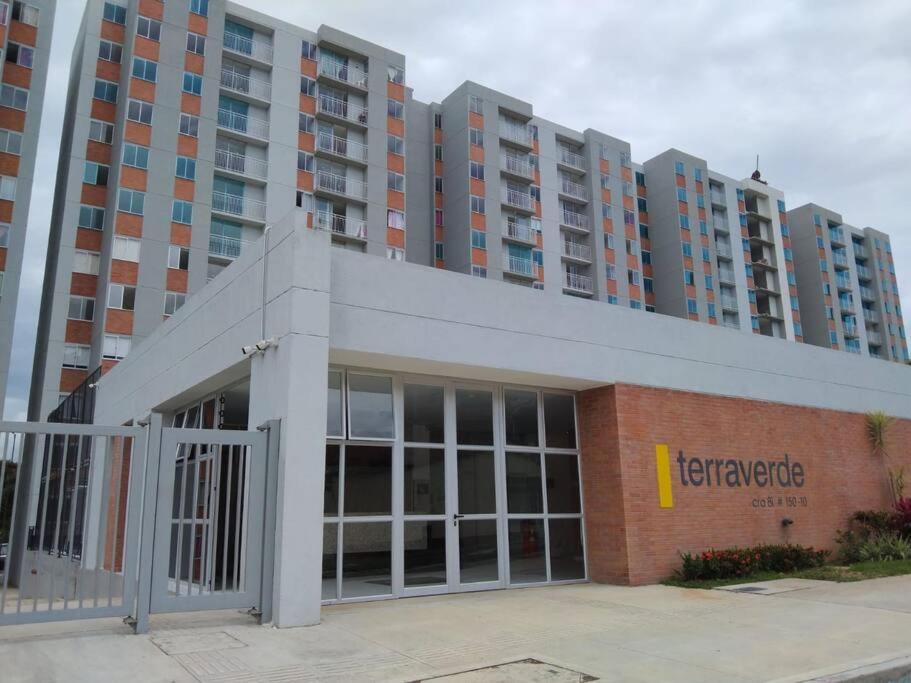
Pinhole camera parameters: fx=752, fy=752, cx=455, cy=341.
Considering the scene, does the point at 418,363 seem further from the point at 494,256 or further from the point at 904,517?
the point at 494,256

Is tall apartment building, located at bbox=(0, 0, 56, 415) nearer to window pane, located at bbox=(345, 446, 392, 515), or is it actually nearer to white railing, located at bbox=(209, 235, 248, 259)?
white railing, located at bbox=(209, 235, 248, 259)

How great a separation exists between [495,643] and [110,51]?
4242 cm

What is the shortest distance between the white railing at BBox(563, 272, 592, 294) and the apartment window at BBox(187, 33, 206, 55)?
1080 inches

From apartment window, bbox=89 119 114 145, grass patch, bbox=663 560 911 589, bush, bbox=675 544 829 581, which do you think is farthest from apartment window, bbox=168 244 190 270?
grass patch, bbox=663 560 911 589

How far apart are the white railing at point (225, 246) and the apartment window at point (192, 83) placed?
25.9ft

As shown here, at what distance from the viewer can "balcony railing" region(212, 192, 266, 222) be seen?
4019cm

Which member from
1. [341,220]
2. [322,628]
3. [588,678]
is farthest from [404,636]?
[341,220]

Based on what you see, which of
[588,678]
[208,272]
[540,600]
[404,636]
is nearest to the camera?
[588,678]

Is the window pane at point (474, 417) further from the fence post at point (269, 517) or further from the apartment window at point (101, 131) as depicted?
the apartment window at point (101, 131)

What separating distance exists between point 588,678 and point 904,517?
14.2 m

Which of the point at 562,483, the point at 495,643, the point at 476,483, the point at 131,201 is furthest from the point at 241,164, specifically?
the point at 495,643

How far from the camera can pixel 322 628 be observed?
882 centimetres

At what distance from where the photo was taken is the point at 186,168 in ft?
128

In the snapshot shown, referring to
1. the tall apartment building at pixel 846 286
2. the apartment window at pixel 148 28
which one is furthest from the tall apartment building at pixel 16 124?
the tall apartment building at pixel 846 286
